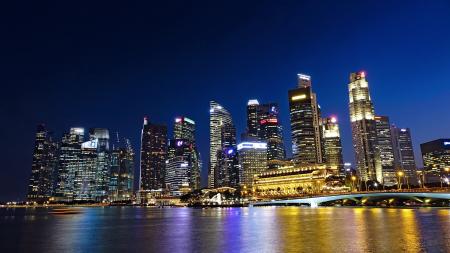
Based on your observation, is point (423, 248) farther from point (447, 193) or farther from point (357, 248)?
point (447, 193)

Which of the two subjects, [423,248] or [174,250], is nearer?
[423,248]

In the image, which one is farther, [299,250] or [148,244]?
[148,244]

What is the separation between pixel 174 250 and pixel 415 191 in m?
112

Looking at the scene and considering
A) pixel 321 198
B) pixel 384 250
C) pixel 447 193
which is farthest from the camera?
pixel 321 198

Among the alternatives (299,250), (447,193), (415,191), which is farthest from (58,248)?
(415,191)

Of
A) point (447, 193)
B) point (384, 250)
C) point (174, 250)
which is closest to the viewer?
point (384, 250)

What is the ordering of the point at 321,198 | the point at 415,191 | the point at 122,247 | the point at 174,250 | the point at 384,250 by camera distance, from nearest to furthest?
the point at 384,250 < the point at 174,250 < the point at 122,247 < the point at 415,191 < the point at 321,198

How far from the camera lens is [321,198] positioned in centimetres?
17312

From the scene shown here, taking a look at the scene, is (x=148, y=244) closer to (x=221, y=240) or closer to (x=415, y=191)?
(x=221, y=240)

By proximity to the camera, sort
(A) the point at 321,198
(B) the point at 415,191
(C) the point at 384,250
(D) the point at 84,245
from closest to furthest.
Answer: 1. (C) the point at 384,250
2. (D) the point at 84,245
3. (B) the point at 415,191
4. (A) the point at 321,198

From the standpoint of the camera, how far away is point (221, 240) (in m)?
41.0

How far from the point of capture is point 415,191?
407 ft

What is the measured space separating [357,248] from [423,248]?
203 inches

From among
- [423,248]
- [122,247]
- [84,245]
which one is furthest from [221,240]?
[423,248]
